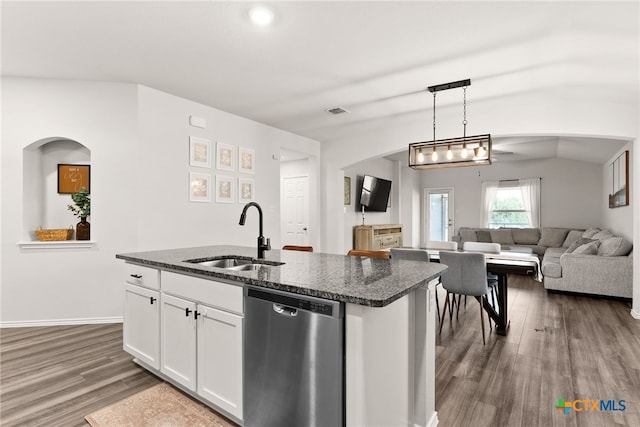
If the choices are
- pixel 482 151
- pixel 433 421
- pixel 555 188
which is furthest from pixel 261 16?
pixel 555 188

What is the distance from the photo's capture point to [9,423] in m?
1.92

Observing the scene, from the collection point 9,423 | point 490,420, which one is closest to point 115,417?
point 9,423

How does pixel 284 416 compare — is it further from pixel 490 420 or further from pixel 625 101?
pixel 625 101

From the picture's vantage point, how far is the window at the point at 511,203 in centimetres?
827

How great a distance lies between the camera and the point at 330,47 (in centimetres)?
284

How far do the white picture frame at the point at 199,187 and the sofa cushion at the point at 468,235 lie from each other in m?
6.36

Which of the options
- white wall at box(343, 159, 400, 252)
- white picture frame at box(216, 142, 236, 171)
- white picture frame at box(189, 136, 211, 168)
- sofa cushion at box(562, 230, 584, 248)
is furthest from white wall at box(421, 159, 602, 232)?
white picture frame at box(189, 136, 211, 168)

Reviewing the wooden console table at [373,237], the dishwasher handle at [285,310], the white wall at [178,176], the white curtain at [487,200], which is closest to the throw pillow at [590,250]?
the wooden console table at [373,237]

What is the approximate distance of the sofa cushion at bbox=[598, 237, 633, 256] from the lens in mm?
4641

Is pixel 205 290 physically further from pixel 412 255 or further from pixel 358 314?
pixel 412 255

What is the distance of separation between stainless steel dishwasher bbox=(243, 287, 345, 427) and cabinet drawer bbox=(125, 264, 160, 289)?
3.15 feet

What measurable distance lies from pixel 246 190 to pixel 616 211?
640 cm

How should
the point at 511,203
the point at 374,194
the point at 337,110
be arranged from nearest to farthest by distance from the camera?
1. the point at 337,110
2. the point at 374,194
3. the point at 511,203

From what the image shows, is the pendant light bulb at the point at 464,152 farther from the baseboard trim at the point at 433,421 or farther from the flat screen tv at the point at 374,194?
the flat screen tv at the point at 374,194
